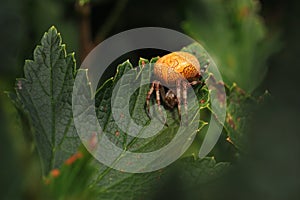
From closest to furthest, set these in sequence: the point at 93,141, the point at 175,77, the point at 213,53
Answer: the point at 93,141 < the point at 175,77 < the point at 213,53

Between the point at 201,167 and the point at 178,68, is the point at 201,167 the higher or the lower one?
the lower one

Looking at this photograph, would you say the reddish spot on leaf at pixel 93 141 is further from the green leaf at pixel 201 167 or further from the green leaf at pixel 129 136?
the green leaf at pixel 201 167

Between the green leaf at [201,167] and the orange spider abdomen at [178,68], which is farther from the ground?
the orange spider abdomen at [178,68]

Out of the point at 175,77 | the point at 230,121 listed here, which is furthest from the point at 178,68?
the point at 230,121

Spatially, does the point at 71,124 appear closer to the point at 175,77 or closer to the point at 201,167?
the point at 201,167

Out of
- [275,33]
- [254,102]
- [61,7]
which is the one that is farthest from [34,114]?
[275,33]

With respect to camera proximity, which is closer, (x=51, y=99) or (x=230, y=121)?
(x=51, y=99)

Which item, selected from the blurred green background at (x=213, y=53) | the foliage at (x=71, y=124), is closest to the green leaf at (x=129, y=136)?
the foliage at (x=71, y=124)
